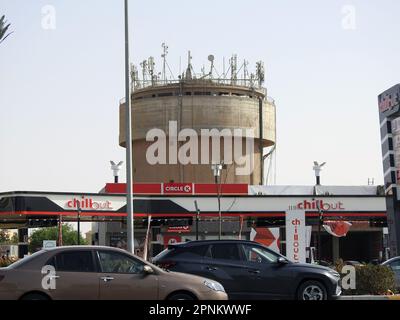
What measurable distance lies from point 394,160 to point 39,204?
24.8m

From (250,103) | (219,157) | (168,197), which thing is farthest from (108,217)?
(250,103)

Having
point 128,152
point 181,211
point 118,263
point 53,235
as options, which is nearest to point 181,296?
point 118,263

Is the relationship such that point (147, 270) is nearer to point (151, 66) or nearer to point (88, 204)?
point (88, 204)

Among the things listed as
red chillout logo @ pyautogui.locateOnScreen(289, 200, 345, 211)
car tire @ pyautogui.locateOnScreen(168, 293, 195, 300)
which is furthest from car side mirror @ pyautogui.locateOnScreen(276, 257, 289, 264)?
red chillout logo @ pyautogui.locateOnScreen(289, 200, 345, 211)

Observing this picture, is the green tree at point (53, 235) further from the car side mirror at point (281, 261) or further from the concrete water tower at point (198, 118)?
the car side mirror at point (281, 261)

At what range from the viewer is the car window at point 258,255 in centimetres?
1619

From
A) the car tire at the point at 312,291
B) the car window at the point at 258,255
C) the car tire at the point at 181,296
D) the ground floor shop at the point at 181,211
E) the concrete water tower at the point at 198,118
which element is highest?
the concrete water tower at the point at 198,118

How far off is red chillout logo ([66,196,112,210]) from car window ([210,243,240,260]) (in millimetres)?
29457

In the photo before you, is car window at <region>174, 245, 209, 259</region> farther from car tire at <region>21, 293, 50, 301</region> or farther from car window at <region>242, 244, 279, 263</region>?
car tire at <region>21, 293, 50, 301</region>

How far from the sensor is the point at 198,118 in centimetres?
6378

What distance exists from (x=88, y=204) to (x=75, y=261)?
32.6 m

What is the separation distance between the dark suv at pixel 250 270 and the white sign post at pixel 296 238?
5.32 metres

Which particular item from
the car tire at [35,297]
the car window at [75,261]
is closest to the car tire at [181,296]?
the car window at [75,261]
